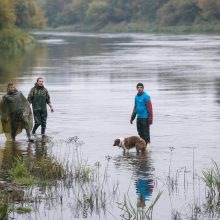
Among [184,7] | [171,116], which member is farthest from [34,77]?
[184,7]

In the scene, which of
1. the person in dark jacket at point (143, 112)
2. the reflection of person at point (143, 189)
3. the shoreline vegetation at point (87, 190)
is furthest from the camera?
the person in dark jacket at point (143, 112)

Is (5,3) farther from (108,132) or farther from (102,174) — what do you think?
(102,174)

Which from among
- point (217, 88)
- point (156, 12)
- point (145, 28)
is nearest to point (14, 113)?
point (217, 88)

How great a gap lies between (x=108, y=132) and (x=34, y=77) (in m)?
21.5

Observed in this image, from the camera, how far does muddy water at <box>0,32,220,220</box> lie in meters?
13.8

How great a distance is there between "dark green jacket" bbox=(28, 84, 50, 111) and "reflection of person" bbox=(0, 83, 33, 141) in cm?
39

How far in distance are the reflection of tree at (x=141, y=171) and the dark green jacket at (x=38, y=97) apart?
11.8 feet

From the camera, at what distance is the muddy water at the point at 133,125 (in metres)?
13.8

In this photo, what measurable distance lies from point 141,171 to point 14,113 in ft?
17.1

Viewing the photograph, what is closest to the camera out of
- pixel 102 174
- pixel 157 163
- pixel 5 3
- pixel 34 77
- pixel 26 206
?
pixel 26 206

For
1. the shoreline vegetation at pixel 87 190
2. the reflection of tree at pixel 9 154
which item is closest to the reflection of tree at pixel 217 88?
the reflection of tree at pixel 9 154

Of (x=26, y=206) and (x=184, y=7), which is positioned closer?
(x=26, y=206)

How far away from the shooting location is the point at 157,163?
53.7 ft

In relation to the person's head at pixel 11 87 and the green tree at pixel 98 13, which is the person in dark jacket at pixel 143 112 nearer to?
the person's head at pixel 11 87
